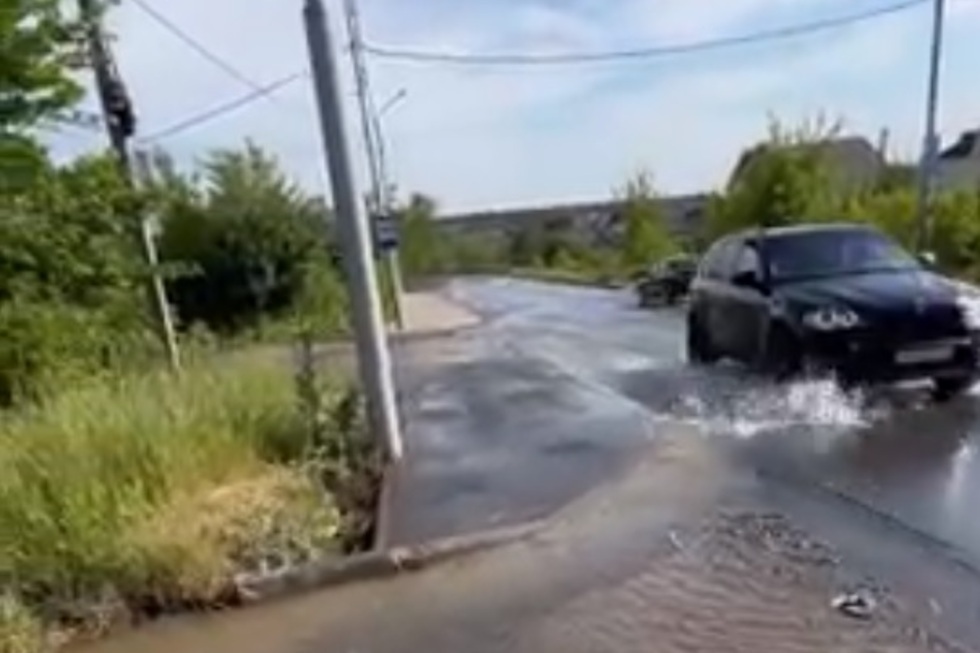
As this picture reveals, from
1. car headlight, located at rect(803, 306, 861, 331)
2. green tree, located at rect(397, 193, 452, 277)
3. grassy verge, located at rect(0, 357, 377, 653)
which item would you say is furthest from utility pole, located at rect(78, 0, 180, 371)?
green tree, located at rect(397, 193, 452, 277)

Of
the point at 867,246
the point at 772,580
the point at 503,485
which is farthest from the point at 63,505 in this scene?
the point at 867,246

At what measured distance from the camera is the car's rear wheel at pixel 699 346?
15.7 meters

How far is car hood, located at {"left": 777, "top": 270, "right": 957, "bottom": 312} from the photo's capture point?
1180 centimetres

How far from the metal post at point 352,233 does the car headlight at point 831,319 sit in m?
4.08

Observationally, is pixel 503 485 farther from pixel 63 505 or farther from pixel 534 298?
pixel 534 298

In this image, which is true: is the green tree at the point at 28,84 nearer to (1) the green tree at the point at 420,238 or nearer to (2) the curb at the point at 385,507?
(2) the curb at the point at 385,507

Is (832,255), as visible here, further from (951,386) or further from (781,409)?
(781,409)

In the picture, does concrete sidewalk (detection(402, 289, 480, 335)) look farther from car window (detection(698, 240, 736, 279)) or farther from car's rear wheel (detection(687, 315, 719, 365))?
car window (detection(698, 240, 736, 279))

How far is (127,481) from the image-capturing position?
7.97m

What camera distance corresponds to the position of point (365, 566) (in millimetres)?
7562

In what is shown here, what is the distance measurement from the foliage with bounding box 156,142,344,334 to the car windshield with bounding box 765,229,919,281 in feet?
63.5

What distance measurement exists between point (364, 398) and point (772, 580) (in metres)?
4.54

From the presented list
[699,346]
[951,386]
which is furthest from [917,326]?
[699,346]

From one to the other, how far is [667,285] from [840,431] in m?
26.3
